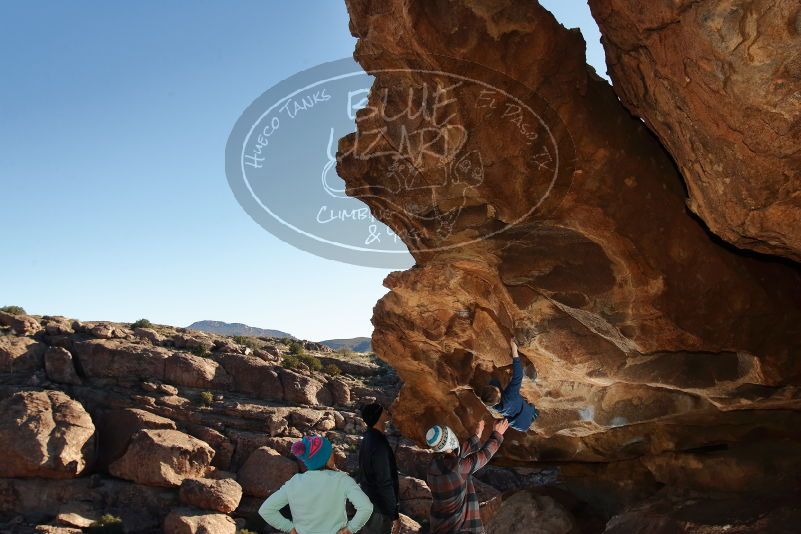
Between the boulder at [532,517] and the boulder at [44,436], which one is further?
the boulder at [44,436]

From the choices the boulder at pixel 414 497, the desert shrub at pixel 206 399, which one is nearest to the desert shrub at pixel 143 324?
the desert shrub at pixel 206 399

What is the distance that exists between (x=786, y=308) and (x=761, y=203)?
2230 mm

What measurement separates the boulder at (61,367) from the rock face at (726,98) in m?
28.0

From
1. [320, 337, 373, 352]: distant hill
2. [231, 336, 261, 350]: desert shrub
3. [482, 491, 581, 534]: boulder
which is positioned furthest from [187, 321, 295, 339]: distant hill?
[482, 491, 581, 534]: boulder

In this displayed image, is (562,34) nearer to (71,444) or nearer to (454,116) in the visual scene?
(454,116)

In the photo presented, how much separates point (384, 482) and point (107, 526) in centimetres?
1966

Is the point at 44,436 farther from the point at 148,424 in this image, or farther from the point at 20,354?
the point at 20,354

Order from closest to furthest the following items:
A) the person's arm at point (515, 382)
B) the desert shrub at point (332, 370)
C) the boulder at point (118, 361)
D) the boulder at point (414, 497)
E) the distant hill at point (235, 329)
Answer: the person's arm at point (515, 382) < the boulder at point (414, 497) < the boulder at point (118, 361) < the desert shrub at point (332, 370) < the distant hill at point (235, 329)

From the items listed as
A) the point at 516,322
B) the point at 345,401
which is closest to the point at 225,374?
the point at 345,401

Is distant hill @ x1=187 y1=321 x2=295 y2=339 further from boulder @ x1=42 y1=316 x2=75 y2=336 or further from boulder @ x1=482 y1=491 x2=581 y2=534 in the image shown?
boulder @ x1=482 y1=491 x2=581 y2=534

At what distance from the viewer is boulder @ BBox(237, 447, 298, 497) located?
23.6 metres

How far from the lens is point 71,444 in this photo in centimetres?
2270

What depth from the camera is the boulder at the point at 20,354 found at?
26.6 meters

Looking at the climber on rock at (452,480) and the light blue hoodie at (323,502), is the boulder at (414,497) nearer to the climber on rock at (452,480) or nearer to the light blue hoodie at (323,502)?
the climber on rock at (452,480)
